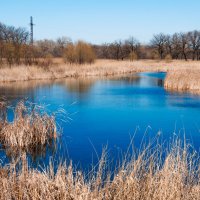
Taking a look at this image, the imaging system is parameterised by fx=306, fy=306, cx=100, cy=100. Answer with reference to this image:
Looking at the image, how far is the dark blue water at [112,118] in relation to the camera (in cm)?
559

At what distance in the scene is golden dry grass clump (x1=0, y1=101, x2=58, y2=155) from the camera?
5.43 meters

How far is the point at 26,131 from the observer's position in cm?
553

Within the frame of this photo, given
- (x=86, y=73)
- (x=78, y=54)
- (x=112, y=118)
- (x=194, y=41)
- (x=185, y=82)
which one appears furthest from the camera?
(x=194, y=41)

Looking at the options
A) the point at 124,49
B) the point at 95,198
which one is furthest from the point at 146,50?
the point at 95,198

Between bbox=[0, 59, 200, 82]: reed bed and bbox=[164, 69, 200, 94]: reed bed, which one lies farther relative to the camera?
bbox=[0, 59, 200, 82]: reed bed

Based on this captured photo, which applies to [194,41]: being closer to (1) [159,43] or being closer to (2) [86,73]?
(1) [159,43]

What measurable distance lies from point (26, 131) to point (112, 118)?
2871 millimetres

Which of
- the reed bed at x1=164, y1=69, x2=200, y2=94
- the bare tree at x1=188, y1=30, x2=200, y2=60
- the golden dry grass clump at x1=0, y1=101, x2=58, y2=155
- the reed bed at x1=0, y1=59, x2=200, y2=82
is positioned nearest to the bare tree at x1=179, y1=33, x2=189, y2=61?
the bare tree at x1=188, y1=30, x2=200, y2=60

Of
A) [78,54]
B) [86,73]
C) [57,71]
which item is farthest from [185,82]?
[78,54]

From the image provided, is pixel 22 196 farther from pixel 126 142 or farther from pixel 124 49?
pixel 124 49

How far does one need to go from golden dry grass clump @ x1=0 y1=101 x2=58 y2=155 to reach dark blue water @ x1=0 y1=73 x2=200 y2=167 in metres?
0.35

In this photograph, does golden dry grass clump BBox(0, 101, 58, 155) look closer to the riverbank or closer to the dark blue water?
the dark blue water

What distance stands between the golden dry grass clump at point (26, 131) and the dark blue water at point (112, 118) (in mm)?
352

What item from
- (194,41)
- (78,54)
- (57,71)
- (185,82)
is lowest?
(185,82)
